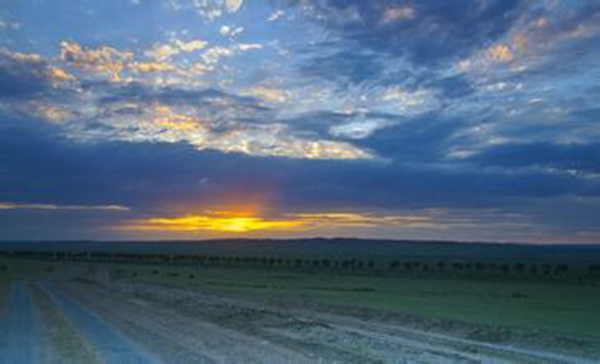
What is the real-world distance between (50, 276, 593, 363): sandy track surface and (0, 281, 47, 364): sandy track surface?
2.65m

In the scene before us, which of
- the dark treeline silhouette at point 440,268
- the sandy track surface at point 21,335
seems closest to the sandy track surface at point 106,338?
the sandy track surface at point 21,335

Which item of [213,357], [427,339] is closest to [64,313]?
[213,357]

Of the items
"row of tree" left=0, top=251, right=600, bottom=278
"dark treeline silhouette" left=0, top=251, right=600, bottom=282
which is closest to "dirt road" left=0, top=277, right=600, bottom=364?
"dark treeline silhouette" left=0, top=251, right=600, bottom=282

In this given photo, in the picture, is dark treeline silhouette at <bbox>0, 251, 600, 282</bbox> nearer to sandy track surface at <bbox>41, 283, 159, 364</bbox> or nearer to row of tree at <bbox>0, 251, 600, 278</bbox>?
row of tree at <bbox>0, 251, 600, 278</bbox>

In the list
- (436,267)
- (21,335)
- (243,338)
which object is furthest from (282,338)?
(436,267)

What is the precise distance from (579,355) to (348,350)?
558 centimetres

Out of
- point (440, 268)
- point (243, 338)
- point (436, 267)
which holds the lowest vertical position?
point (243, 338)

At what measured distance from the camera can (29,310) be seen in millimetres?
27422

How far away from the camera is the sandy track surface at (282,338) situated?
15797mm

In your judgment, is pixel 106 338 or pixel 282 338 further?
pixel 282 338

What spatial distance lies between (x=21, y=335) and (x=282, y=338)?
7.58m

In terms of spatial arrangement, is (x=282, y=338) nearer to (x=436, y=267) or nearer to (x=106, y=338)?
(x=106, y=338)

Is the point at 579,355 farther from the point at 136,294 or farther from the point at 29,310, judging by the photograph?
the point at 136,294

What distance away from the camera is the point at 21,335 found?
19.5 meters
